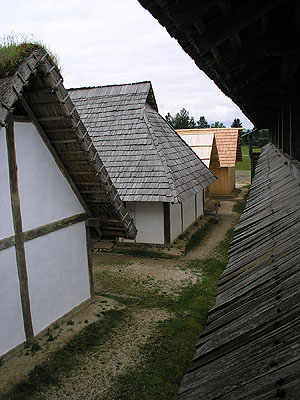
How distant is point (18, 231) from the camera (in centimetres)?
518

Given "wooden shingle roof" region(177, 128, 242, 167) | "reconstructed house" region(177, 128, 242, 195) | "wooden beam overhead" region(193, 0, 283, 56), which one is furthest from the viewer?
"wooden shingle roof" region(177, 128, 242, 167)

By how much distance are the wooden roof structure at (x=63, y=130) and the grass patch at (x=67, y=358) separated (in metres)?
1.62

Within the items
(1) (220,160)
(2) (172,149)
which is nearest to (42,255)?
(2) (172,149)

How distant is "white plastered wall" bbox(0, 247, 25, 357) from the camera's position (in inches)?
195

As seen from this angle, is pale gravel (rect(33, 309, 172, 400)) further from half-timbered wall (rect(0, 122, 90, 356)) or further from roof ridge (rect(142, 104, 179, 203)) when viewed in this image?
roof ridge (rect(142, 104, 179, 203))

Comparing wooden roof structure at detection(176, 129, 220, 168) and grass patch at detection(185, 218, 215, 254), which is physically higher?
wooden roof structure at detection(176, 129, 220, 168)

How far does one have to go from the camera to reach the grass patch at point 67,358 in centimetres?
459

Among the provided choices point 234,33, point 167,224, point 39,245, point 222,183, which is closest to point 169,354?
point 39,245

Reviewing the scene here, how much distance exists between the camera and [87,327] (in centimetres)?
612

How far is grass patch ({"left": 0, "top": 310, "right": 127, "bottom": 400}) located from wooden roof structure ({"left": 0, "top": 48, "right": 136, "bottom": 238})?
1619 mm

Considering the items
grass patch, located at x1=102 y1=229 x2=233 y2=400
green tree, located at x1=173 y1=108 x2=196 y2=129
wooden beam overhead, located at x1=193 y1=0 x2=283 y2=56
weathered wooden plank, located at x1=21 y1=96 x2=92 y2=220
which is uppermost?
green tree, located at x1=173 y1=108 x2=196 y2=129

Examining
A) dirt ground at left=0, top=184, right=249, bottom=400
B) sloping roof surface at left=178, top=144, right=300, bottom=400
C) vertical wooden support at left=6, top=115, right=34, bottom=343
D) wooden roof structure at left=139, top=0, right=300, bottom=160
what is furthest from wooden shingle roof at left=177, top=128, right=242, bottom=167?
sloping roof surface at left=178, top=144, right=300, bottom=400

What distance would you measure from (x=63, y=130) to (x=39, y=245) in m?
1.83

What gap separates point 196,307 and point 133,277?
238 cm
